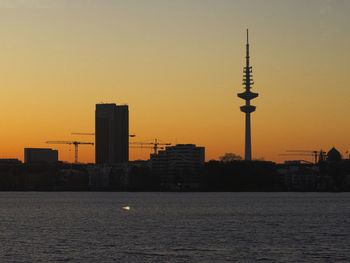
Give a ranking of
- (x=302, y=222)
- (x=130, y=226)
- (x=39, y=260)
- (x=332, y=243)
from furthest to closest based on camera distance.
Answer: (x=302, y=222), (x=130, y=226), (x=332, y=243), (x=39, y=260)

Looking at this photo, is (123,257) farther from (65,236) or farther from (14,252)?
(65,236)

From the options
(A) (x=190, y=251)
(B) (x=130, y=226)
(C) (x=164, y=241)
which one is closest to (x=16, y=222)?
(B) (x=130, y=226)

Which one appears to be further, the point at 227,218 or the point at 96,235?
the point at 227,218

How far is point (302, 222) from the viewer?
12550 cm

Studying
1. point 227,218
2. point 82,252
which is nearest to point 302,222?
point 227,218

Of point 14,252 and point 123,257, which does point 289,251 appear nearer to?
point 123,257

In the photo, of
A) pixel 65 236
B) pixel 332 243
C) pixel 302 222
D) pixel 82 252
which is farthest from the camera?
pixel 302 222

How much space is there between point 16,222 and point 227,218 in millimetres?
36120

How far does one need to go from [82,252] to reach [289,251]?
2102 centimetres

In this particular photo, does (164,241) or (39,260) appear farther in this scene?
(164,241)

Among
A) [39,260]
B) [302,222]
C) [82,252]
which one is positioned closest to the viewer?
[39,260]

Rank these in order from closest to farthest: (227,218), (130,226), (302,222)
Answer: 1. (130,226)
2. (302,222)
3. (227,218)

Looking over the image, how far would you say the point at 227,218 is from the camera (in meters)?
136

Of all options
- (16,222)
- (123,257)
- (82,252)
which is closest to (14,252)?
(82,252)
